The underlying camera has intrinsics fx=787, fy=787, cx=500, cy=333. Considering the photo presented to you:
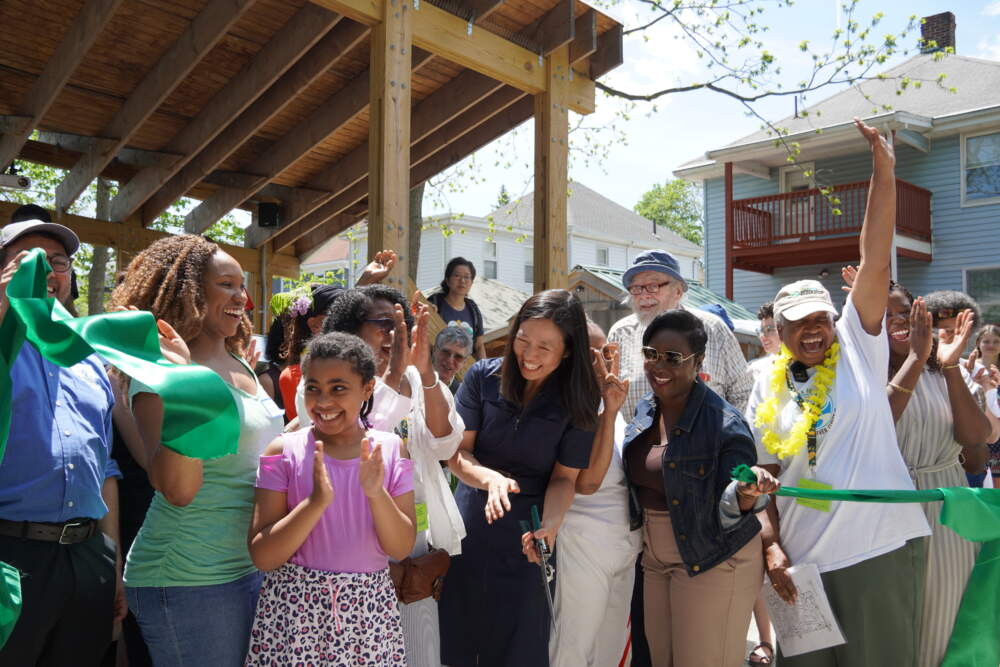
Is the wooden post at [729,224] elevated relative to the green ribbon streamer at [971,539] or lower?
elevated

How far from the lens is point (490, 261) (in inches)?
1168

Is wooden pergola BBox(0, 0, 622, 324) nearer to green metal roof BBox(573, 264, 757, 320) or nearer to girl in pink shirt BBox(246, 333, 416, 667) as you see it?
girl in pink shirt BBox(246, 333, 416, 667)

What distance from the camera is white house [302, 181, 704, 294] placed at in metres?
28.7

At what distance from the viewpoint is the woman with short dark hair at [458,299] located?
24.8ft

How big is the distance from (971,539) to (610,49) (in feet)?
19.1

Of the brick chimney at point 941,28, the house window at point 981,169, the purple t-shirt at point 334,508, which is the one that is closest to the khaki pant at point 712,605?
the purple t-shirt at point 334,508

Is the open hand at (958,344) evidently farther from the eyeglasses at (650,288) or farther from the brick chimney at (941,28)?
the brick chimney at (941,28)

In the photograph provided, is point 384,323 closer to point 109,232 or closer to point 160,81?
point 160,81

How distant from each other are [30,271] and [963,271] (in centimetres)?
1997

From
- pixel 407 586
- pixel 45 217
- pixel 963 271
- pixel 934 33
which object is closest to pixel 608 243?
pixel 934 33

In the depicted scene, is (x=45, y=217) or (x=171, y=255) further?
(x=45, y=217)

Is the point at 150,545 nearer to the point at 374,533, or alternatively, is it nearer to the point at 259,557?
the point at 259,557

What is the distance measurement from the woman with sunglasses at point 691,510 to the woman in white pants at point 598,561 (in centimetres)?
10

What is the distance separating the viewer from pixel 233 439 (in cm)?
197
